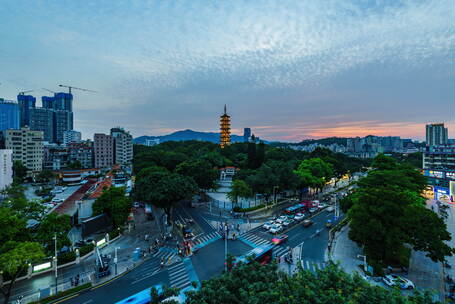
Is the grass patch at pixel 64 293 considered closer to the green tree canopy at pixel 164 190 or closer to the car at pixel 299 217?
the green tree canopy at pixel 164 190

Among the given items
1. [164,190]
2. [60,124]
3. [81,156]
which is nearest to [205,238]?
[164,190]

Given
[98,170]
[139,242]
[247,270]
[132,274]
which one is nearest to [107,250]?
[139,242]

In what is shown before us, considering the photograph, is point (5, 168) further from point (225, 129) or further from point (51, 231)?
point (225, 129)

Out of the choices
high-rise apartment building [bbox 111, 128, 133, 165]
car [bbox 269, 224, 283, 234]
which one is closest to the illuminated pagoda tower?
high-rise apartment building [bbox 111, 128, 133, 165]

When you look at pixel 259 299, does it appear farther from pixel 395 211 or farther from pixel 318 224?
pixel 318 224

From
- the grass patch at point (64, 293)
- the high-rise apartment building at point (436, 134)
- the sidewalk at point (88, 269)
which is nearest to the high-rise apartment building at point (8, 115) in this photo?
the sidewalk at point (88, 269)

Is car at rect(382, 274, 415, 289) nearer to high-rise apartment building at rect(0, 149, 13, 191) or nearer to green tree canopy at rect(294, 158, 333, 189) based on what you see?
green tree canopy at rect(294, 158, 333, 189)
